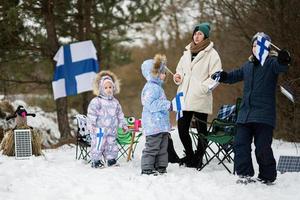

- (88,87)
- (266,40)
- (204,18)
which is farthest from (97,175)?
(204,18)

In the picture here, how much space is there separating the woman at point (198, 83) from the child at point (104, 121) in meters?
0.98

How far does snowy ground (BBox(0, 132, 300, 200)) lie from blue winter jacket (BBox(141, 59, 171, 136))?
0.56m

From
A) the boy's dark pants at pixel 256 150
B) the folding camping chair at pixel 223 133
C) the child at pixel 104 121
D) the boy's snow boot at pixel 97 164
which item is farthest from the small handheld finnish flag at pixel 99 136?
the boy's dark pants at pixel 256 150

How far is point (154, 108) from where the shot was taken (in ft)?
20.9

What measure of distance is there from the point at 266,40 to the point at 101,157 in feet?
9.36

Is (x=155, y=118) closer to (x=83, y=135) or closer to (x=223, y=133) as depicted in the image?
(x=223, y=133)

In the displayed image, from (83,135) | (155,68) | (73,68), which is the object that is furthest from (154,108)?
(73,68)

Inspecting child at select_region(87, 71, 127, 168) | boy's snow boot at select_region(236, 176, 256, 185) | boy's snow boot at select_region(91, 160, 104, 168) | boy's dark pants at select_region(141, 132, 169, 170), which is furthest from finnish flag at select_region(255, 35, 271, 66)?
boy's snow boot at select_region(91, 160, 104, 168)

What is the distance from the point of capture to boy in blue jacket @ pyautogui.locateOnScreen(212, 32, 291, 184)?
5.50 m

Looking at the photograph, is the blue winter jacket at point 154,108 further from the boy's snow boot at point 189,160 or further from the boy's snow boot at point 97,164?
the boy's snow boot at point 97,164

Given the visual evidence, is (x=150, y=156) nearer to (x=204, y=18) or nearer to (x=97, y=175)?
(x=97, y=175)

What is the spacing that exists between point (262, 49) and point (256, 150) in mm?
1074

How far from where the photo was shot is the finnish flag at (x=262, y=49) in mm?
5523

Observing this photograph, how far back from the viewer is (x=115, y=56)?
15.1 meters
